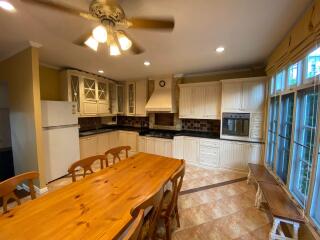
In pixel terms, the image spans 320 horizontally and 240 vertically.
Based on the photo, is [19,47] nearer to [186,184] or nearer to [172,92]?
[172,92]

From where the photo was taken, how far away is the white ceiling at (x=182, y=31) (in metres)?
1.35

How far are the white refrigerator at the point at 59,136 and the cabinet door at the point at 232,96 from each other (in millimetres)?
3314

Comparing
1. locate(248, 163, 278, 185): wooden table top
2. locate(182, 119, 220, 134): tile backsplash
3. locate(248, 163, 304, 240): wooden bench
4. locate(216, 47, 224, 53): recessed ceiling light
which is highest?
locate(216, 47, 224, 53): recessed ceiling light

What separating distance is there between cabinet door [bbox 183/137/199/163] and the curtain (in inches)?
87.7

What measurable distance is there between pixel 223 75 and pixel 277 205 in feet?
9.53

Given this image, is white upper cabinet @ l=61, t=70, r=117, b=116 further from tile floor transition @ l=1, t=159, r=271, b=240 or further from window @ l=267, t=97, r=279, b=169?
window @ l=267, t=97, r=279, b=169

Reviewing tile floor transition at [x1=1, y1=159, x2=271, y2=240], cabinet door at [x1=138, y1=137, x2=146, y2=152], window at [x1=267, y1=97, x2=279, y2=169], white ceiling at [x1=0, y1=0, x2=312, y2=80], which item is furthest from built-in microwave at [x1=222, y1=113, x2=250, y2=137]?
cabinet door at [x1=138, y1=137, x2=146, y2=152]

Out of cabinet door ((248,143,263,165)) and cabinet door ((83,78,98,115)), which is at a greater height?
cabinet door ((83,78,98,115))

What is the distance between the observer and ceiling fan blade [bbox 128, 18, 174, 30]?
113 cm

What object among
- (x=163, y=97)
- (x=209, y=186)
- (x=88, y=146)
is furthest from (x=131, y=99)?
(x=209, y=186)

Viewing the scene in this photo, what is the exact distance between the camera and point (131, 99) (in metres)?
4.74

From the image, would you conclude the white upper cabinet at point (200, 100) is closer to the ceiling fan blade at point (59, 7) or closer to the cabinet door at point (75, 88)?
the cabinet door at point (75, 88)

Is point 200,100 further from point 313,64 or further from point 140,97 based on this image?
point 313,64

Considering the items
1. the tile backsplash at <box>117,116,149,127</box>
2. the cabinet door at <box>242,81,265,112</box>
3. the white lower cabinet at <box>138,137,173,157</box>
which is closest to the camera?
the cabinet door at <box>242,81,265,112</box>
